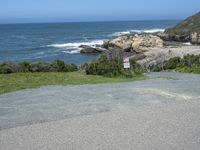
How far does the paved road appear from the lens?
6.76 meters

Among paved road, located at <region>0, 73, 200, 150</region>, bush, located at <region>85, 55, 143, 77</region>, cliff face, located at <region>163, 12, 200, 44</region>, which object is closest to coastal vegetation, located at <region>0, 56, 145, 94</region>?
bush, located at <region>85, 55, 143, 77</region>

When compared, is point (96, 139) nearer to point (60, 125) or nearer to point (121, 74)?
point (60, 125)

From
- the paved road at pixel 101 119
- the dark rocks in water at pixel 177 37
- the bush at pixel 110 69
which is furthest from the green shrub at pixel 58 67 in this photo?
the dark rocks in water at pixel 177 37

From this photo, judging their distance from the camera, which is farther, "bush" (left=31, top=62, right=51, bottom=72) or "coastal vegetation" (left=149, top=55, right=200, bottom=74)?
"coastal vegetation" (left=149, top=55, right=200, bottom=74)

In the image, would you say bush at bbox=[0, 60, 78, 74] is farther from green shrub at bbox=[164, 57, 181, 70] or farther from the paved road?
green shrub at bbox=[164, 57, 181, 70]

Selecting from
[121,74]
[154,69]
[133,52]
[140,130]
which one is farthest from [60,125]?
[133,52]

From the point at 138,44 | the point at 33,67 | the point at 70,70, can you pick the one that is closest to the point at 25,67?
the point at 33,67

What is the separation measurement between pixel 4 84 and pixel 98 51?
41.1 m

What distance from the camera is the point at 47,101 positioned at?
34.0ft

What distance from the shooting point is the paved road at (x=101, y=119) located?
6.76 meters

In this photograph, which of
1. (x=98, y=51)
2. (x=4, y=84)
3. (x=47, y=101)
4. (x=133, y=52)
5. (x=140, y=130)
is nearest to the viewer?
(x=140, y=130)

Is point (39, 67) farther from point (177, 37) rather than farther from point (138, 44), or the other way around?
point (177, 37)

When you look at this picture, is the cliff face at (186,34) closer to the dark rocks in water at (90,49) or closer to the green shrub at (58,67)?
the dark rocks in water at (90,49)

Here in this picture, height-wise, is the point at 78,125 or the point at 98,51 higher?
the point at 78,125
